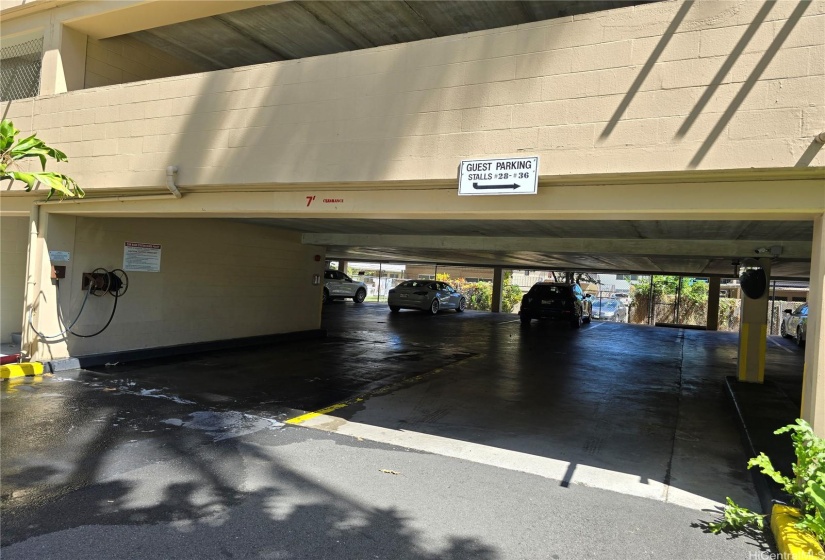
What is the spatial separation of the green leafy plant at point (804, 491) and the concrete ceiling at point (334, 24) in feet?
16.8

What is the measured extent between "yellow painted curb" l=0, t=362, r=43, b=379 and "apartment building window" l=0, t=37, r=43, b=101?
431 cm

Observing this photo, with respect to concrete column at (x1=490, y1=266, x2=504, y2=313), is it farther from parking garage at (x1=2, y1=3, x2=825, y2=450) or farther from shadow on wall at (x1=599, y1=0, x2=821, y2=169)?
shadow on wall at (x1=599, y1=0, x2=821, y2=169)

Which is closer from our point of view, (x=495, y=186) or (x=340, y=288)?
(x=495, y=186)

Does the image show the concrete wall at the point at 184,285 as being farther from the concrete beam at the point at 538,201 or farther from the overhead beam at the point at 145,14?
the overhead beam at the point at 145,14

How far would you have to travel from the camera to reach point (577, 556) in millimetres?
3434

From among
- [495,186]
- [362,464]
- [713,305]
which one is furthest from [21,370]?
[713,305]

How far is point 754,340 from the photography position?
9.27 meters

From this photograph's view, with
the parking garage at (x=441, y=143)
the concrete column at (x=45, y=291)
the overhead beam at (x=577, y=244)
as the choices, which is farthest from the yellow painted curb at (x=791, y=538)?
the concrete column at (x=45, y=291)

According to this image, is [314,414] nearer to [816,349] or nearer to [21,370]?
[21,370]

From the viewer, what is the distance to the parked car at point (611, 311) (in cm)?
3188

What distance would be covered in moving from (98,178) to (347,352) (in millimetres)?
6078

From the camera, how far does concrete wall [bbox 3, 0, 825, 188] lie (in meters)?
4.02

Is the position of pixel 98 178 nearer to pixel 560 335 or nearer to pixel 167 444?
pixel 167 444

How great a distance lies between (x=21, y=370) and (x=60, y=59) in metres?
4.67
